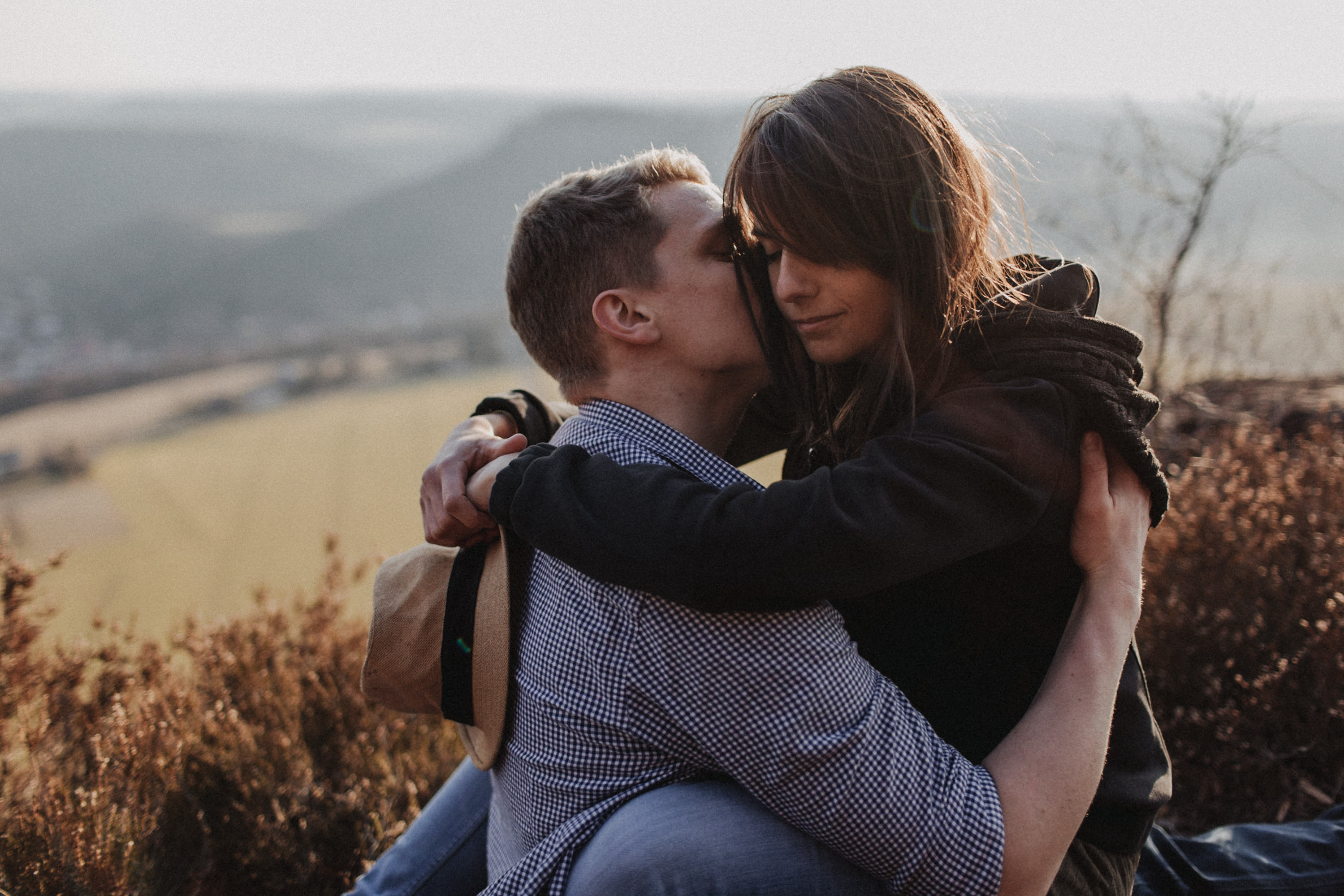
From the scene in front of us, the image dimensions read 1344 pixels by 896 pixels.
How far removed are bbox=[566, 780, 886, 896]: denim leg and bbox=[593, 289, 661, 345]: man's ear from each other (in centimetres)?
87

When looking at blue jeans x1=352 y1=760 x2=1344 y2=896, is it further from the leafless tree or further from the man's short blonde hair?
the leafless tree

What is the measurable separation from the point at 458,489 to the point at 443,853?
93 cm

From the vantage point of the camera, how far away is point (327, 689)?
2.94m

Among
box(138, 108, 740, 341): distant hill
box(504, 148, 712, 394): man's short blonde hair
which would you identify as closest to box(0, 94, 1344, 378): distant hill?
box(138, 108, 740, 341): distant hill

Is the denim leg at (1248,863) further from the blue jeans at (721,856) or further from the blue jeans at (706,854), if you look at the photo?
the blue jeans at (706,854)

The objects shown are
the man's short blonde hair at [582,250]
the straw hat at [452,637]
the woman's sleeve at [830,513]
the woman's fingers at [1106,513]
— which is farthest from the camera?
the man's short blonde hair at [582,250]

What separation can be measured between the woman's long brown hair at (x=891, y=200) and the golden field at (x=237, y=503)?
121 cm

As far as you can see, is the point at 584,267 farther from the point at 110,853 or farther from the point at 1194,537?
the point at 1194,537

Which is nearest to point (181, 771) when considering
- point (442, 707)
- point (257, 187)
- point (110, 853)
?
point (110, 853)

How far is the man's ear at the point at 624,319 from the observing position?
1.72 metres

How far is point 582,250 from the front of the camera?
1804 mm

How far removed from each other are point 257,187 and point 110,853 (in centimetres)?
3311

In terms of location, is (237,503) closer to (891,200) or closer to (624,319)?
(624,319)

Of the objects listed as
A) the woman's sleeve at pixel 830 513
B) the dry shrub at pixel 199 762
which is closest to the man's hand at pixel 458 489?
the woman's sleeve at pixel 830 513
